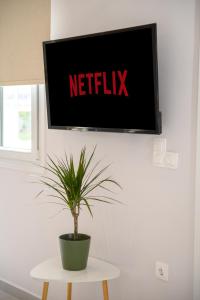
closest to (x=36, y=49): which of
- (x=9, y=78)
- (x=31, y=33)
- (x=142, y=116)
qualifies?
(x=31, y=33)

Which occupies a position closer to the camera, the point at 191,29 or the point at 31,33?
the point at 191,29

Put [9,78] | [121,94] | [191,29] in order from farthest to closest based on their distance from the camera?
[9,78] < [121,94] < [191,29]

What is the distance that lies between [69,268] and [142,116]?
93cm

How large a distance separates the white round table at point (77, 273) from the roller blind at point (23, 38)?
1.29 metres

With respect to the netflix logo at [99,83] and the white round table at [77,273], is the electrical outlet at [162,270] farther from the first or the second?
the netflix logo at [99,83]

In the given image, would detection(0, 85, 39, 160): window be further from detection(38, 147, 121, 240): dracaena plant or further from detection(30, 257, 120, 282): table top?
detection(30, 257, 120, 282): table top

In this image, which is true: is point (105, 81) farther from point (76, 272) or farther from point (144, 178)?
point (76, 272)

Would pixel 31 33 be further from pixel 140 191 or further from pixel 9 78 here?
pixel 140 191

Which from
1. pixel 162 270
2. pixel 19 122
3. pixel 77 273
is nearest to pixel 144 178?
pixel 162 270

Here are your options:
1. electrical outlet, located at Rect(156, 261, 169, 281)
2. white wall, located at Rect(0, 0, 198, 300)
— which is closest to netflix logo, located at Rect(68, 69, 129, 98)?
white wall, located at Rect(0, 0, 198, 300)

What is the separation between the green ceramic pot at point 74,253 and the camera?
89.0 inches

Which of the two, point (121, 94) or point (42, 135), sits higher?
point (121, 94)

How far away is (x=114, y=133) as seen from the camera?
251 centimetres

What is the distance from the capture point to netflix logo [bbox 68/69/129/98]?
2252mm
